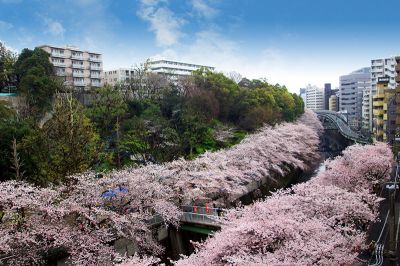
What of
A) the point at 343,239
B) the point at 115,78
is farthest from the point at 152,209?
the point at 115,78

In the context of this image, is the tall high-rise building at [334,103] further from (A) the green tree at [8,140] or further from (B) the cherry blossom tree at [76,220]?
(B) the cherry blossom tree at [76,220]

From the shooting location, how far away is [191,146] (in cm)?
3712

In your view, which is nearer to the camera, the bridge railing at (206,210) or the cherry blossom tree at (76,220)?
the cherry blossom tree at (76,220)

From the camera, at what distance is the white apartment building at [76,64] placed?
52938 millimetres

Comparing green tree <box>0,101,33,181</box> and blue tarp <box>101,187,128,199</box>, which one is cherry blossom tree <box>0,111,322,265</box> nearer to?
blue tarp <box>101,187,128,199</box>

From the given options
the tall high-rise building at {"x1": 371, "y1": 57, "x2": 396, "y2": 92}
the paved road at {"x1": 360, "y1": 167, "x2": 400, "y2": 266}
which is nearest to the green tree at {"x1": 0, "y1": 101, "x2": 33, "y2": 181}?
the paved road at {"x1": 360, "y1": 167, "x2": 400, "y2": 266}

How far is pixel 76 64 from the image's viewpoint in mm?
55719

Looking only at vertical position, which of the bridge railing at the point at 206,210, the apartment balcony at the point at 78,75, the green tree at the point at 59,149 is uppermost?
the apartment balcony at the point at 78,75

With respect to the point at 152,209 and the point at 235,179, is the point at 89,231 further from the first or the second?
the point at 235,179

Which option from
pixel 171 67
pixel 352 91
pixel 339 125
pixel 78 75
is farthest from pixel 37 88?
pixel 352 91

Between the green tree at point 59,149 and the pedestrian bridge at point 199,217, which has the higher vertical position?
the green tree at point 59,149

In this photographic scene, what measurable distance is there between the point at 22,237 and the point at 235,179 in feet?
50.7

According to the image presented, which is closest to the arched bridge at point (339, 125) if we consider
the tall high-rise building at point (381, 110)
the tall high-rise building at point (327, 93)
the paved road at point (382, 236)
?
the tall high-rise building at point (381, 110)

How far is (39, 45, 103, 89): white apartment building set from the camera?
174ft
